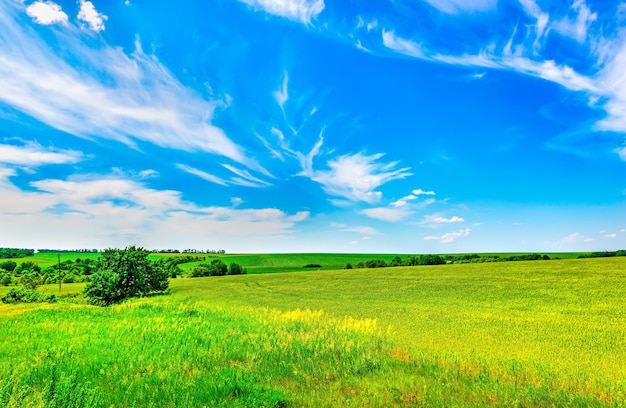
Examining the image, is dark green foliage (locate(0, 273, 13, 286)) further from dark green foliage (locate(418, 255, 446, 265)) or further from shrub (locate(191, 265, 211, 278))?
dark green foliage (locate(418, 255, 446, 265))

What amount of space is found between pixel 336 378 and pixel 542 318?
519 inches

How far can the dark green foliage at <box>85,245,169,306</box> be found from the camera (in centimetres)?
3872

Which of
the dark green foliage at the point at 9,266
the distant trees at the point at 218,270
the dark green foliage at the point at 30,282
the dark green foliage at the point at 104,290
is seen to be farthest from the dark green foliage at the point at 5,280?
the dark green foliage at the point at 104,290

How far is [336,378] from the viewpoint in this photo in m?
9.12

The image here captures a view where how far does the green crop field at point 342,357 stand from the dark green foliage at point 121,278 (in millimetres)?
16611

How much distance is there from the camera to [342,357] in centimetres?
1088

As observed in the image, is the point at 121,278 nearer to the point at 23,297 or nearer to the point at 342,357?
the point at 23,297

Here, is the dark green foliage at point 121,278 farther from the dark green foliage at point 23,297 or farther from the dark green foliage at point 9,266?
the dark green foliage at point 9,266

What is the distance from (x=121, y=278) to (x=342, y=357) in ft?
121

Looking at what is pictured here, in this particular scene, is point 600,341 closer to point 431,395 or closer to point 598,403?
point 598,403

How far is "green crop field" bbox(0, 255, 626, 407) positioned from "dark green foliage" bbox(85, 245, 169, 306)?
54.5ft

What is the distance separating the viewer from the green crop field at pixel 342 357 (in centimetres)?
767

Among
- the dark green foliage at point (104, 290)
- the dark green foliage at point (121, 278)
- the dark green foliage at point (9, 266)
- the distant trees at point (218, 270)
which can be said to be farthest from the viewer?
the dark green foliage at point (9, 266)

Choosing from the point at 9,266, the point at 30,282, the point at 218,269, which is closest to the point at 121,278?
the point at 218,269
